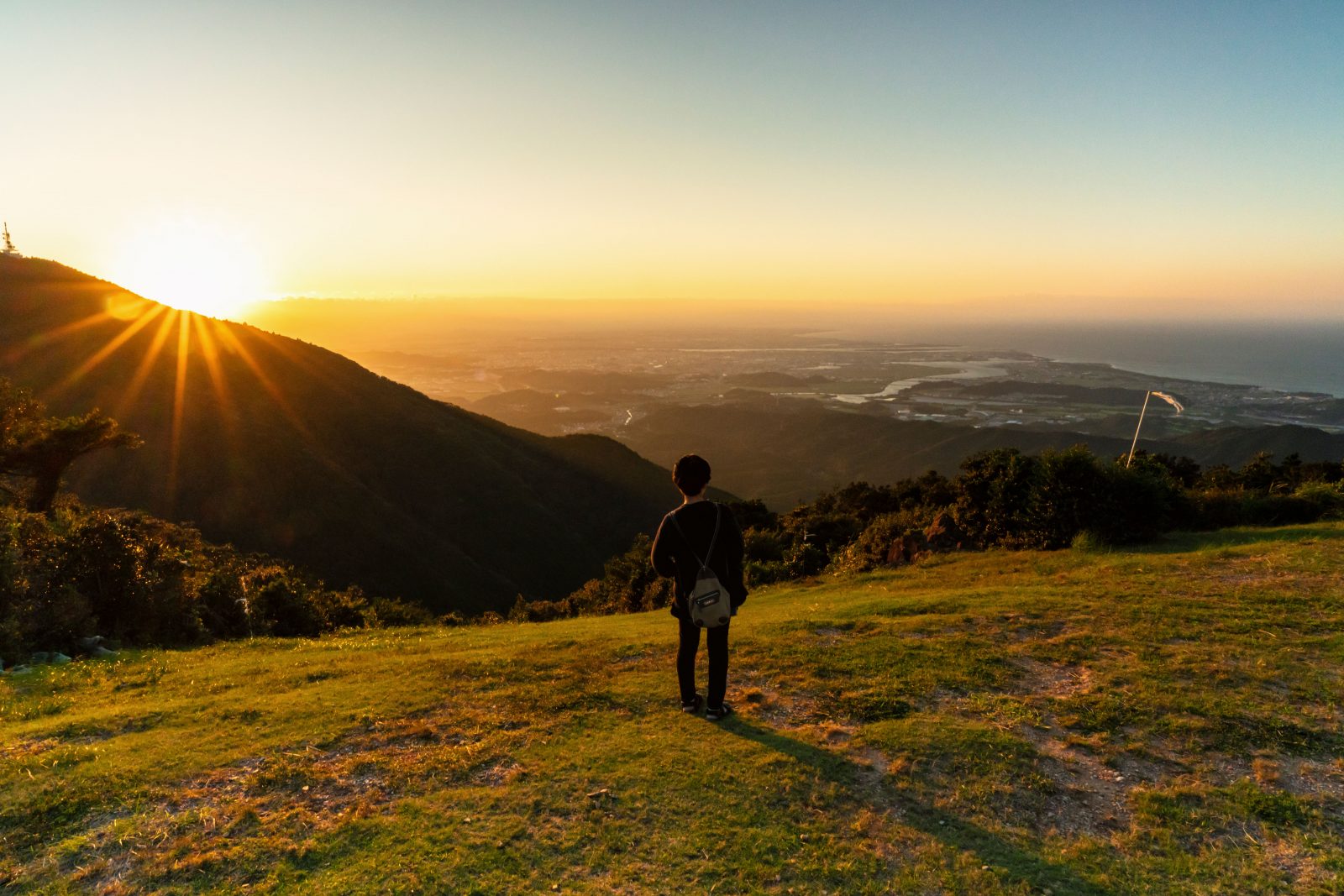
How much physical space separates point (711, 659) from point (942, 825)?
2152 millimetres

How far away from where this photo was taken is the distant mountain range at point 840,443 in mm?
99188

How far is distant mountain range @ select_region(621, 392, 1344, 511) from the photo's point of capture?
325 ft

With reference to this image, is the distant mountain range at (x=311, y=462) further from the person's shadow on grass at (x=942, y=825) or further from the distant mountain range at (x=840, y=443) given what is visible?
the distant mountain range at (x=840, y=443)

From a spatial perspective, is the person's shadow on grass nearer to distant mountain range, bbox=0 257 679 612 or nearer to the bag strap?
the bag strap

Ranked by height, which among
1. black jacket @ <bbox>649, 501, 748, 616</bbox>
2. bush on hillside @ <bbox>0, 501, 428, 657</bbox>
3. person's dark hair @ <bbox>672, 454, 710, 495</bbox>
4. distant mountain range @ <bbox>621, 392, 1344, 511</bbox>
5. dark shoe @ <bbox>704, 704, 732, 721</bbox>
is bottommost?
distant mountain range @ <bbox>621, 392, 1344, 511</bbox>

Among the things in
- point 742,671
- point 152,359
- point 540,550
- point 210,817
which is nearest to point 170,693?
point 210,817

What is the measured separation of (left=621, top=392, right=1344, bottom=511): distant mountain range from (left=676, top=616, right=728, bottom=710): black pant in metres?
94.4

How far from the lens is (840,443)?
14662 centimetres

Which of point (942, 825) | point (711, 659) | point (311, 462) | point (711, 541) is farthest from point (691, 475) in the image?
point (311, 462)

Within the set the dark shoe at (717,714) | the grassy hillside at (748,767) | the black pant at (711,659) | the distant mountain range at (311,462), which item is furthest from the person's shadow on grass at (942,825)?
the distant mountain range at (311,462)

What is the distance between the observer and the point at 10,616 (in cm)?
928

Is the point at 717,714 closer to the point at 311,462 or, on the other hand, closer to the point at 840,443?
the point at 311,462

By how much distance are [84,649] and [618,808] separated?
10905 mm

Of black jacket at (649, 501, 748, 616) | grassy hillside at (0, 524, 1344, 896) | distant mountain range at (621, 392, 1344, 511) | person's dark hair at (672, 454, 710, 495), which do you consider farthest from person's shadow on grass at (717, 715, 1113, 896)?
distant mountain range at (621, 392, 1344, 511)
